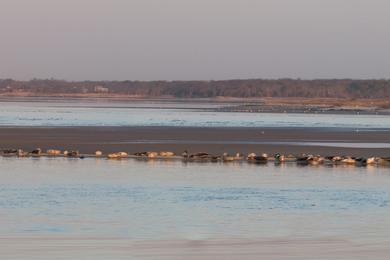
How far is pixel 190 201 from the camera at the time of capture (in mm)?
17500

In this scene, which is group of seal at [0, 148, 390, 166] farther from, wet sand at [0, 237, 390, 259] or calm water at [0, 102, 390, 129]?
calm water at [0, 102, 390, 129]

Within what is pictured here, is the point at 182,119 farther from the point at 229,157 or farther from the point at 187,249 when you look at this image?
the point at 187,249

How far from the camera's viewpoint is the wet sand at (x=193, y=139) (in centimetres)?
3212

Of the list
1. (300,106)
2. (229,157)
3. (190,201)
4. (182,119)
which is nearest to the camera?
(190,201)

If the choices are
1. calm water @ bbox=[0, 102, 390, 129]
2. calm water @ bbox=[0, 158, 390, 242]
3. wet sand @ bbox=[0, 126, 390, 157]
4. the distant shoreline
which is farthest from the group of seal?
the distant shoreline

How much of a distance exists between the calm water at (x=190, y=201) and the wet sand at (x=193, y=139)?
6.12 meters

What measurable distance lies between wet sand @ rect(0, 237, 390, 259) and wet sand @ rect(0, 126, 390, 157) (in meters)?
17.5

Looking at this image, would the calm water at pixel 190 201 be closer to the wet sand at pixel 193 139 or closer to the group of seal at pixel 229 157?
the group of seal at pixel 229 157

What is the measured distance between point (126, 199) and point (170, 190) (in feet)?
6.04

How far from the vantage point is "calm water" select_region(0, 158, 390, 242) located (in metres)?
13.9

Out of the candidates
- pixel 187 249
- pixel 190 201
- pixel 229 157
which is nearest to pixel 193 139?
pixel 229 157

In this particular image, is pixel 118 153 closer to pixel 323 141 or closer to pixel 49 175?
pixel 49 175

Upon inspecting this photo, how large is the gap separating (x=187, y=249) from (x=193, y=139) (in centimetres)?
2556

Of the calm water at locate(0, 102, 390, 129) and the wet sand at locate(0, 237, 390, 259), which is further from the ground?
the wet sand at locate(0, 237, 390, 259)
